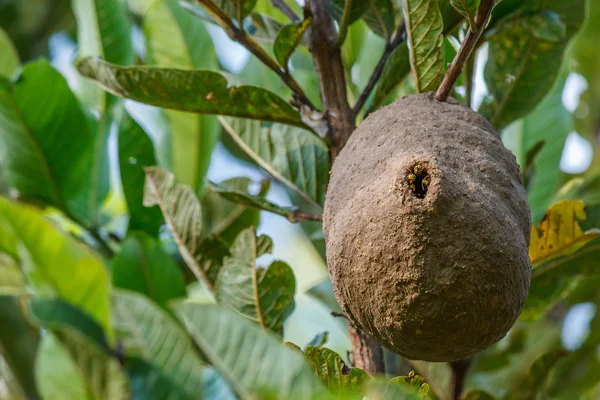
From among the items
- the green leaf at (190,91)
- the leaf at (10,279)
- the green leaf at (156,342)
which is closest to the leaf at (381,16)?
the green leaf at (190,91)

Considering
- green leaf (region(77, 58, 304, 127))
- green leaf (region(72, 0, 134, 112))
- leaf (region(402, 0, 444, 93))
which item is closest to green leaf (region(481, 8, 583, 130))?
leaf (region(402, 0, 444, 93))

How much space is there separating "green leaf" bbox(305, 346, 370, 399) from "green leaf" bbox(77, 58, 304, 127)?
375 millimetres

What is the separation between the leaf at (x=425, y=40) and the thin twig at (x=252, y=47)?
185 millimetres

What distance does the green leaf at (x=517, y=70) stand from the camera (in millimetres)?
1214

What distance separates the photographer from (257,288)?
110cm

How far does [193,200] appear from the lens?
1.23 m

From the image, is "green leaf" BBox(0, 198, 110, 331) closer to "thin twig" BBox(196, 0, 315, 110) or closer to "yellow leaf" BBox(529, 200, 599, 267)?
"thin twig" BBox(196, 0, 315, 110)

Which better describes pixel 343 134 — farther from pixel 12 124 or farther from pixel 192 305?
pixel 12 124

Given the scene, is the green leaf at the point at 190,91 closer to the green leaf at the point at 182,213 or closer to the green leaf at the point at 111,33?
the green leaf at the point at 182,213

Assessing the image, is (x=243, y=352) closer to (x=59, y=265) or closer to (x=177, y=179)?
(x=59, y=265)

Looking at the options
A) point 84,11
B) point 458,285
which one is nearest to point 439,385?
point 458,285

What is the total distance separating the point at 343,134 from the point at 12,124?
2.42 feet

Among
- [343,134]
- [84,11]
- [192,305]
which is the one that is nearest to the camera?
[192,305]

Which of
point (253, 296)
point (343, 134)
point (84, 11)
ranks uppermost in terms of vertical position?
point (84, 11)
